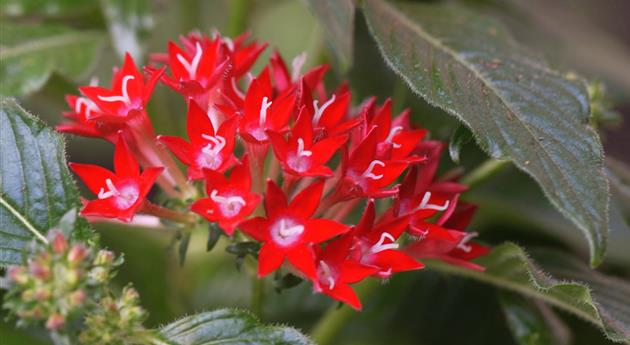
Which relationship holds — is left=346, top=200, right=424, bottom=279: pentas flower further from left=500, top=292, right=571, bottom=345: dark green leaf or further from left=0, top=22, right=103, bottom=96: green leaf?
left=0, top=22, right=103, bottom=96: green leaf

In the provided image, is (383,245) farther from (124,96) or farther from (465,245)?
(124,96)

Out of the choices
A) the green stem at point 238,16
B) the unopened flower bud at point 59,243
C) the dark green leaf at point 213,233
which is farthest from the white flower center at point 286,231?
the green stem at point 238,16

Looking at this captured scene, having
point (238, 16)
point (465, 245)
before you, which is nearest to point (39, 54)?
point (238, 16)

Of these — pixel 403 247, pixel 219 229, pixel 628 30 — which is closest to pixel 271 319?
pixel 403 247

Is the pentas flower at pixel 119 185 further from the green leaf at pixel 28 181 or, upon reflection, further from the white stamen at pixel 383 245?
the white stamen at pixel 383 245

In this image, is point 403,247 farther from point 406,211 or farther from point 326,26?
point 326,26

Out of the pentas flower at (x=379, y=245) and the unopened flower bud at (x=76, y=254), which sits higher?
the unopened flower bud at (x=76, y=254)
